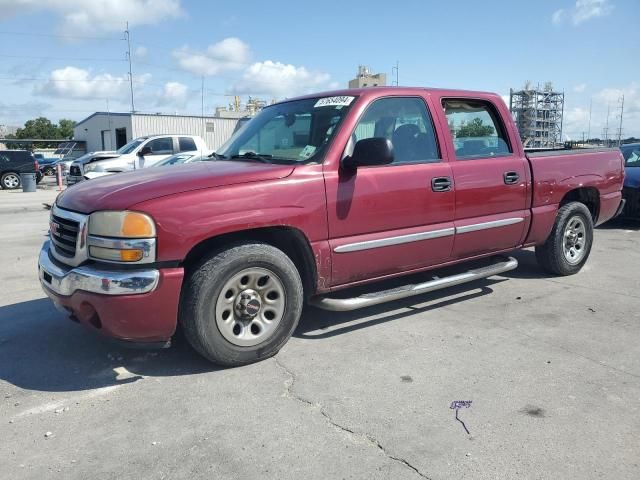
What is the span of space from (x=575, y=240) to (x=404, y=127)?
2.88m

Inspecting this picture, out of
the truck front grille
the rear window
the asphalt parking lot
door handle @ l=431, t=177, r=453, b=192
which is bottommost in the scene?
the asphalt parking lot

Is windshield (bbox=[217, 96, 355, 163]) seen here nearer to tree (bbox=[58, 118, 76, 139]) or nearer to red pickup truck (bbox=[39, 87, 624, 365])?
red pickup truck (bbox=[39, 87, 624, 365])

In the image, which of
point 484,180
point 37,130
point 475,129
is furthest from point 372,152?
point 37,130

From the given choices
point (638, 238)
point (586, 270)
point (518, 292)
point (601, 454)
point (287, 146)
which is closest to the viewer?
point (601, 454)

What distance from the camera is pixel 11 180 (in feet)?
75.4

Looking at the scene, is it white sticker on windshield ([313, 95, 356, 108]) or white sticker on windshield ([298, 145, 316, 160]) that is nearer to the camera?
white sticker on windshield ([298, 145, 316, 160])

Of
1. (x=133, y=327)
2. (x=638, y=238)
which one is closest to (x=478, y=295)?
(x=133, y=327)

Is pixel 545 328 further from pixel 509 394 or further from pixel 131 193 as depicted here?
pixel 131 193

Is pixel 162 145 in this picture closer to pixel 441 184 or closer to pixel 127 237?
pixel 441 184

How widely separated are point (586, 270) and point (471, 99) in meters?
2.85

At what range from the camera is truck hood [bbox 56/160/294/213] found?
340 centimetres

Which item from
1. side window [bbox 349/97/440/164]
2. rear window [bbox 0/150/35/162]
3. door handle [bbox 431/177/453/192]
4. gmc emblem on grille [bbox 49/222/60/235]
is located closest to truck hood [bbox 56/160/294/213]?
gmc emblem on grille [bbox 49/222/60/235]

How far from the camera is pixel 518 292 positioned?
5.59 m

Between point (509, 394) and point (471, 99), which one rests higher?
point (471, 99)
